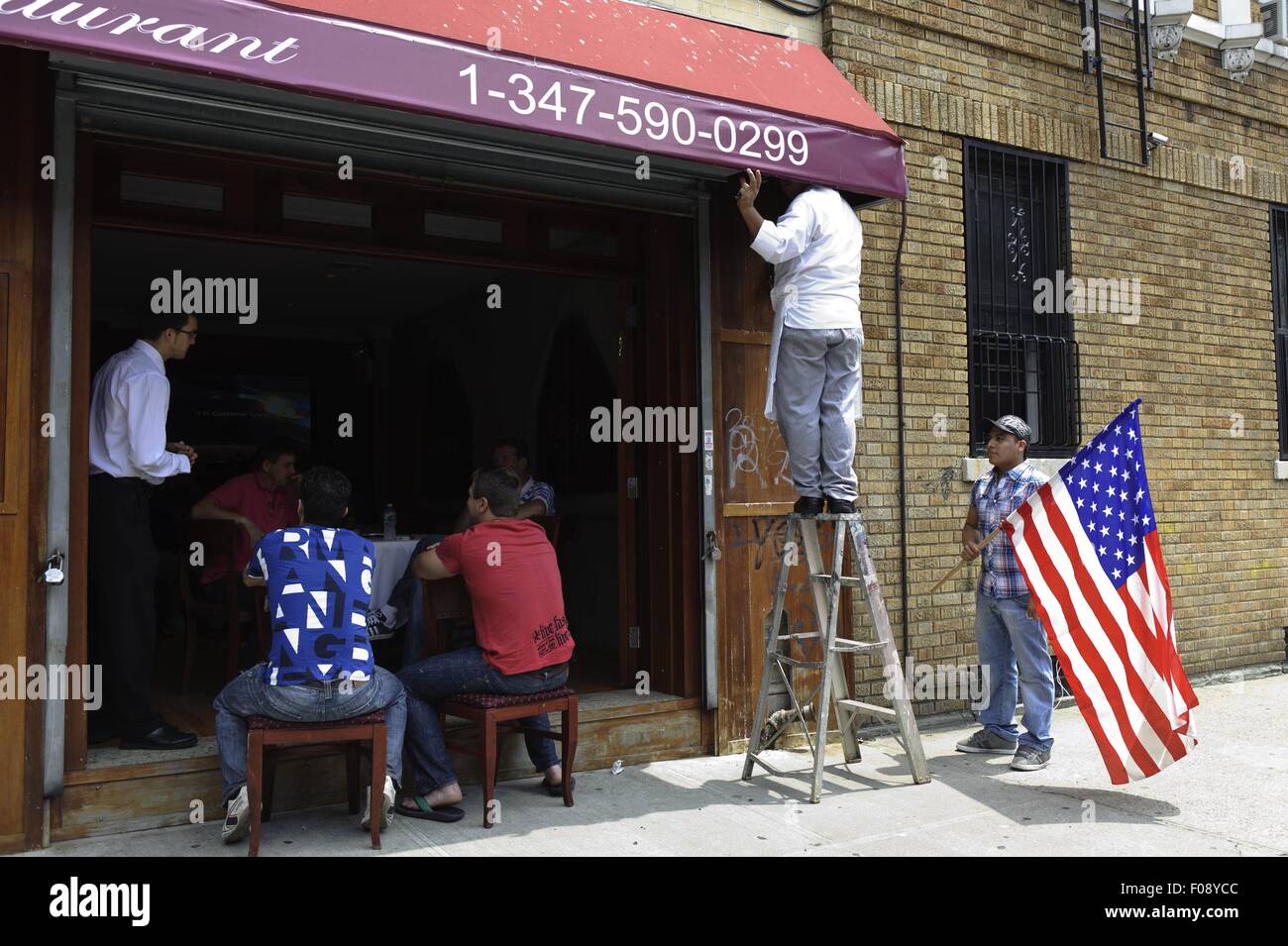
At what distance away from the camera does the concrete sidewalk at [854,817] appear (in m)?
4.72

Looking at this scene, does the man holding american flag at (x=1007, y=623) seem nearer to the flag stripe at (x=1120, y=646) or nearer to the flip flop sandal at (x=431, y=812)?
the flag stripe at (x=1120, y=646)

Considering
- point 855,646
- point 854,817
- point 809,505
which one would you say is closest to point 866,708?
point 855,646

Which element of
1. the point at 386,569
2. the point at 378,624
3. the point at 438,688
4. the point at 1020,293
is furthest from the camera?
the point at 1020,293

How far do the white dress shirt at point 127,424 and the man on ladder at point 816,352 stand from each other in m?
2.90

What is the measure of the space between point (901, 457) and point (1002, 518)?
96 cm

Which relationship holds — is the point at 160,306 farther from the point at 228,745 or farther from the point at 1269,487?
the point at 1269,487

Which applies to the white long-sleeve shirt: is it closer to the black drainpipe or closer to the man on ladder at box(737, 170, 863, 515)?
the man on ladder at box(737, 170, 863, 515)

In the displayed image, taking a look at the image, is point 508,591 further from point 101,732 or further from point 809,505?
point 101,732

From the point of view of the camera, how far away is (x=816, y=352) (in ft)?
17.9

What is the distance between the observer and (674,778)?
19.2ft

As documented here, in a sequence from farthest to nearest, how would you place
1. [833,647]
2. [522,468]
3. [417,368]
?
[417,368] < [522,468] < [833,647]

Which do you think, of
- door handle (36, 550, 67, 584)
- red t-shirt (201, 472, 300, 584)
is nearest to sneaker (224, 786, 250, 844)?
door handle (36, 550, 67, 584)

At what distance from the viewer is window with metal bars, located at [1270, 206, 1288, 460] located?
9.62 m
